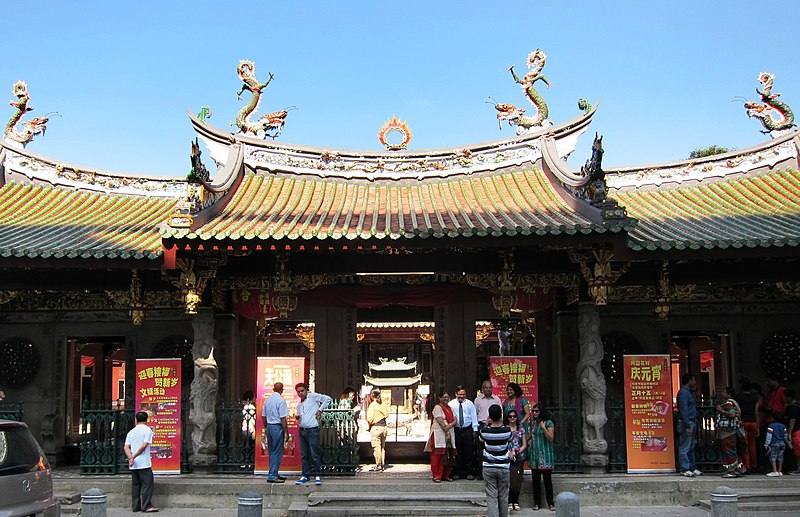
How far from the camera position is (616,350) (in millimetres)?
14242

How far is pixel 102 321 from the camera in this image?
47.8 ft

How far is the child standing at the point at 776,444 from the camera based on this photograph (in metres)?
11.5

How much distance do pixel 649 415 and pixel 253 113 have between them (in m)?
9.47

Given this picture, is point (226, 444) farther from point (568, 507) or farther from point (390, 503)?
point (568, 507)

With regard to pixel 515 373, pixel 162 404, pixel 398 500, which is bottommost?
pixel 398 500

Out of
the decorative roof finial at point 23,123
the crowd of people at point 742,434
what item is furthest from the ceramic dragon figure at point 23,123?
the crowd of people at point 742,434

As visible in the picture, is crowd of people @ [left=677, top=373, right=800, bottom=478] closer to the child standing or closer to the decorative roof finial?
the child standing

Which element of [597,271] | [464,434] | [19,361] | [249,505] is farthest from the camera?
[19,361]

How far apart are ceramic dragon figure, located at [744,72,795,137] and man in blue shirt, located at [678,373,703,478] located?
21.7 feet

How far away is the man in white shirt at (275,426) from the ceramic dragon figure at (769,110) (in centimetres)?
1094

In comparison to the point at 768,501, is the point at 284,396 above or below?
above

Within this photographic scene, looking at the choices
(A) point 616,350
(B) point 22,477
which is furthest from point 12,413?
(A) point 616,350

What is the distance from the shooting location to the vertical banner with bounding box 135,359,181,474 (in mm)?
11680

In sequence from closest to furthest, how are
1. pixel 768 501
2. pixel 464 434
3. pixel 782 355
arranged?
pixel 768 501
pixel 464 434
pixel 782 355
